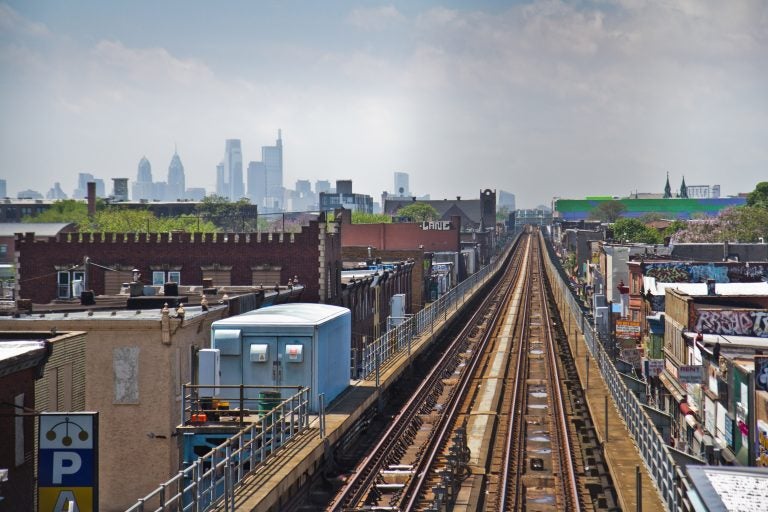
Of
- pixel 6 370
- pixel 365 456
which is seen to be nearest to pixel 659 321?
pixel 365 456

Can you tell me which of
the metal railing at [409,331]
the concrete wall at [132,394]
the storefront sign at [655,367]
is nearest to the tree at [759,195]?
the metal railing at [409,331]

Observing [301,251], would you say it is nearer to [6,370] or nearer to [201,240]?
[201,240]

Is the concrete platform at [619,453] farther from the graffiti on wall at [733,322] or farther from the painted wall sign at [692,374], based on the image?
the graffiti on wall at [733,322]

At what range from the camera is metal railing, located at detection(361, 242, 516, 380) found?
38156 mm

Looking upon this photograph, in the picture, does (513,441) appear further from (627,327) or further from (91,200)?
(91,200)

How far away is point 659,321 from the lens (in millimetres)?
42031

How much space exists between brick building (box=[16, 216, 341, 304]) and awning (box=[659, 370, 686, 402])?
14.2 metres

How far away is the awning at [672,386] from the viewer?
111 ft

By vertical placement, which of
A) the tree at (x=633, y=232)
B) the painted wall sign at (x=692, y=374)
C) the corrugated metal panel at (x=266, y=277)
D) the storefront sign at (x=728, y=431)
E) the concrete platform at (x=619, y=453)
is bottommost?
the concrete platform at (x=619, y=453)

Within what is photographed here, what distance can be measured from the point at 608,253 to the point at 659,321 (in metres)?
29.3

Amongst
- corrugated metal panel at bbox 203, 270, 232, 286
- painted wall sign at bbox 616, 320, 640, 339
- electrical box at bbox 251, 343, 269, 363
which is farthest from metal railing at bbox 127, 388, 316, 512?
painted wall sign at bbox 616, 320, 640, 339

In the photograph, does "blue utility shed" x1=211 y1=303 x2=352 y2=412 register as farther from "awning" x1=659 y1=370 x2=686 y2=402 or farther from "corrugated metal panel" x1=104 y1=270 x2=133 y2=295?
"corrugated metal panel" x1=104 y1=270 x2=133 y2=295

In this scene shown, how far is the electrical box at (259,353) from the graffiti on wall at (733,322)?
53.2 feet

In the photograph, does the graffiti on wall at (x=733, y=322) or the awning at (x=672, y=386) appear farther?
the awning at (x=672, y=386)
